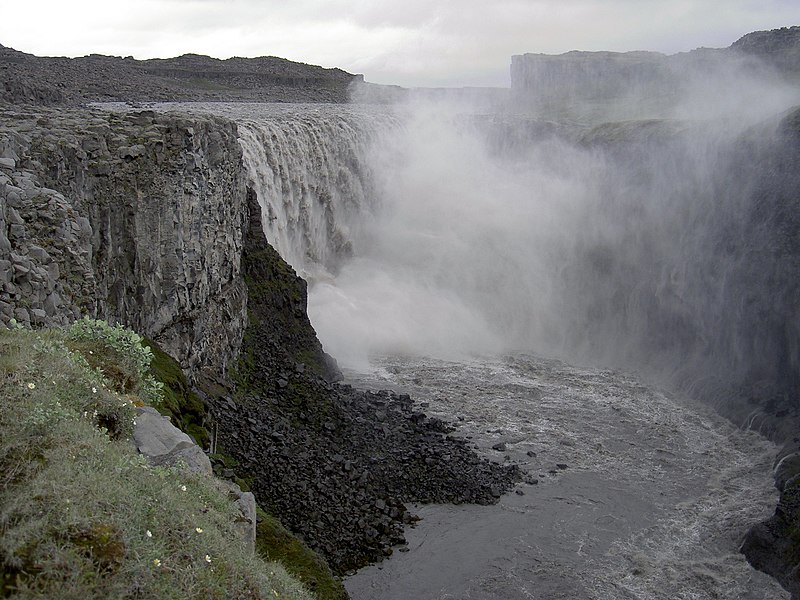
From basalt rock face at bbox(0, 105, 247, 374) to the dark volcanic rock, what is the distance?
5.36 feet

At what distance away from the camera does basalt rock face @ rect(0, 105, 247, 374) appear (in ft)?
37.1

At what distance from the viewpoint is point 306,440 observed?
20484 mm

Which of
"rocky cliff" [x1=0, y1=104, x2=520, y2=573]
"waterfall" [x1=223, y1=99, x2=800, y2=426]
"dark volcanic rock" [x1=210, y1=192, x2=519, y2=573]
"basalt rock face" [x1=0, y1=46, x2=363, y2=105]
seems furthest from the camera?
"basalt rock face" [x1=0, y1=46, x2=363, y2=105]

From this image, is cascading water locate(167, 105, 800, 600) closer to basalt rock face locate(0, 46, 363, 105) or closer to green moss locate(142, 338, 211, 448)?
green moss locate(142, 338, 211, 448)

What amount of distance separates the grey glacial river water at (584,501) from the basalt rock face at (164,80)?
77.5 feet

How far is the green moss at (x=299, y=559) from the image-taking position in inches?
493

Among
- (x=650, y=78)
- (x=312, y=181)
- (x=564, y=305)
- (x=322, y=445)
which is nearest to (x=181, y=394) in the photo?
(x=322, y=445)

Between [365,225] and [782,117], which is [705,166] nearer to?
[782,117]

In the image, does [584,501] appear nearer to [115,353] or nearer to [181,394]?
[181,394]

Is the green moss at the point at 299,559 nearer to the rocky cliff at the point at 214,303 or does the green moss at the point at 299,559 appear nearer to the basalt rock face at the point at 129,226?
the rocky cliff at the point at 214,303

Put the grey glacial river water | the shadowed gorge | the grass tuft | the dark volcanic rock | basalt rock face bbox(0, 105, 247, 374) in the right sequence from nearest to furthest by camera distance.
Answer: the grass tuft, basalt rock face bbox(0, 105, 247, 374), the shadowed gorge, the grey glacial river water, the dark volcanic rock

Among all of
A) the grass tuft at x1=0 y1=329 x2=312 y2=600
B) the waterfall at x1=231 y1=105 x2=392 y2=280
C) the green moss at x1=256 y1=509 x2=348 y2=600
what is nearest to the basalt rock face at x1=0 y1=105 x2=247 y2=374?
the grass tuft at x1=0 y1=329 x2=312 y2=600

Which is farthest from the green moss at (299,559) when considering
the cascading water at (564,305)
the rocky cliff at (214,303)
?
the cascading water at (564,305)

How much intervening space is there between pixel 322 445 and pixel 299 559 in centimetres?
752
